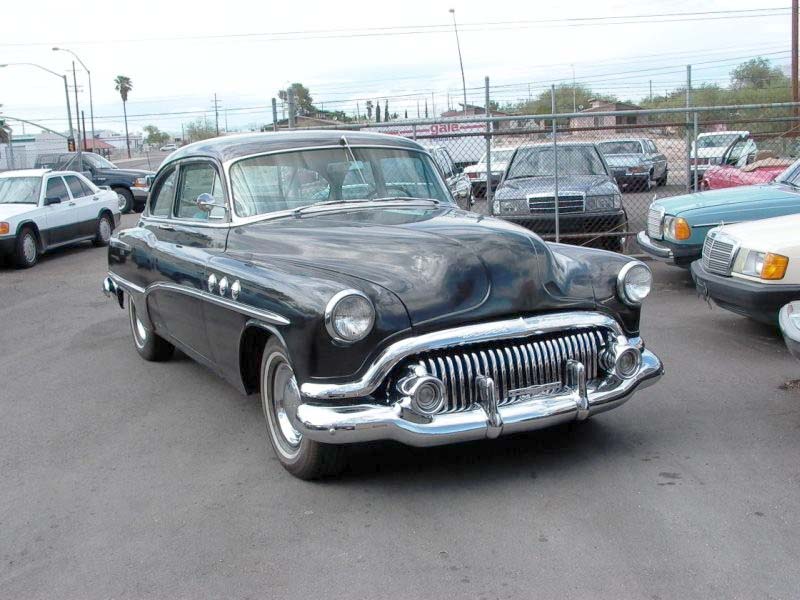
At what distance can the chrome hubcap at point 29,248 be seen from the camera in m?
13.5

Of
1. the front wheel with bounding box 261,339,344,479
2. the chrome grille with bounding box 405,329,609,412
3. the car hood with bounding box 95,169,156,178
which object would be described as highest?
the car hood with bounding box 95,169,156,178

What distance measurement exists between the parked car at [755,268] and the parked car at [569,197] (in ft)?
12.2

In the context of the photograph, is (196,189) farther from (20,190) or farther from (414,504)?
(20,190)

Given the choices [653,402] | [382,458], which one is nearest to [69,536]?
[382,458]

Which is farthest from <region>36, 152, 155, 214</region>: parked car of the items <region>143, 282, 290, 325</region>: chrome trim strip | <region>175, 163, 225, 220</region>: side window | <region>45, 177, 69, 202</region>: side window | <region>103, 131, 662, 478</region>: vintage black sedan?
<region>103, 131, 662, 478</region>: vintage black sedan

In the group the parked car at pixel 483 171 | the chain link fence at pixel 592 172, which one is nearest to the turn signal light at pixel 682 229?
the chain link fence at pixel 592 172

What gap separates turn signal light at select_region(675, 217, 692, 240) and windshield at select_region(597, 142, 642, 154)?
7.40 m

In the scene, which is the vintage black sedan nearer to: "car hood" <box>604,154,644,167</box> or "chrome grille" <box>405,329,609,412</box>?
"chrome grille" <box>405,329,609,412</box>

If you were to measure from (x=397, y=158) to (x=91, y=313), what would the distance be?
529 cm

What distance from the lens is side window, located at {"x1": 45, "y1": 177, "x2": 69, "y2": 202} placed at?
14547 millimetres

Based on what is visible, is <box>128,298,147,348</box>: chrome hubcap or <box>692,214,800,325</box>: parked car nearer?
<box>692,214,800,325</box>: parked car

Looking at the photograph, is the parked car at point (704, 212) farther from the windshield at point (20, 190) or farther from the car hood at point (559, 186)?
the windshield at point (20, 190)

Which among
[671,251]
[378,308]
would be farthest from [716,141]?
[378,308]

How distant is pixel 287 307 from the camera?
166 inches
